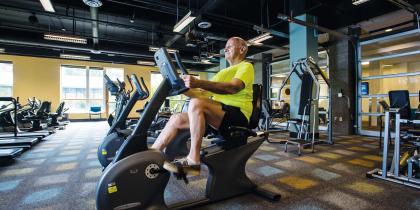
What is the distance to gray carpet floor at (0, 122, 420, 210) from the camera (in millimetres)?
1800

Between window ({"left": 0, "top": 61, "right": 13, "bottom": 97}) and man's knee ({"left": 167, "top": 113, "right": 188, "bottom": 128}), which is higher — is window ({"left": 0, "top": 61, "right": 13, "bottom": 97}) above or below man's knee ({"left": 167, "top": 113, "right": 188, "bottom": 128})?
above

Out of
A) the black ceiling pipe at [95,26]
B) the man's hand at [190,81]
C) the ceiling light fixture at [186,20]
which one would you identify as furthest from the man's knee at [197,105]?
the black ceiling pipe at [95,26]

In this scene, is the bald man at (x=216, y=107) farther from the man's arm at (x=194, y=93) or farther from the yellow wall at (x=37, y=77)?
the yellow wall at (x=37, y=77)

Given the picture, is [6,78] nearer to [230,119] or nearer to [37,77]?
[37,77]

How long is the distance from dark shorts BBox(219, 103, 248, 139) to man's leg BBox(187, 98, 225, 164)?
0.10m

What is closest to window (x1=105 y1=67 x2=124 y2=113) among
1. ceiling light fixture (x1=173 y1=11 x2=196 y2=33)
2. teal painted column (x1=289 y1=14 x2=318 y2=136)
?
ceiling light fixture (x1=173 y1=11 x2=196 y2=33)

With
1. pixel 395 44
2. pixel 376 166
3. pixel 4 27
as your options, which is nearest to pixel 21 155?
pixel 376 166

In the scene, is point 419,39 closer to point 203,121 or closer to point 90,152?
point 203,121

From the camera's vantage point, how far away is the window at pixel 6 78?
415 inches

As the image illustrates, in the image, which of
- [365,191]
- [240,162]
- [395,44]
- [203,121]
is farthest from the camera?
[395,44]

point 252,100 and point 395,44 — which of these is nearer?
point 252,100

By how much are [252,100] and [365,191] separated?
1407mm

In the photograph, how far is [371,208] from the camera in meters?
1.72

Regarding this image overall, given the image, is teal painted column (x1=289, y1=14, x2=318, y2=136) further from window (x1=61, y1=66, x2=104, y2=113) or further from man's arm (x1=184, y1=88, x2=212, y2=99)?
window (x1=61, y1=66, x2=104, y2=113)
